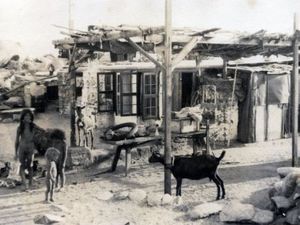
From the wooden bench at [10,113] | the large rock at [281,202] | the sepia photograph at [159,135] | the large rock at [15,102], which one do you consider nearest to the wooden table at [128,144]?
the sepia photograph at [159,135]

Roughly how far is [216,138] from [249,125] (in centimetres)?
134

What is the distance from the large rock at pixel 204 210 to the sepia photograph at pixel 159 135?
27 millimetres

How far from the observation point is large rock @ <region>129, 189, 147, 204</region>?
389 inches

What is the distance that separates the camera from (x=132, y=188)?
36.6ft

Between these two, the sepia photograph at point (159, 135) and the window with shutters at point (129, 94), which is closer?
the sepia photograph at point (159, 135)

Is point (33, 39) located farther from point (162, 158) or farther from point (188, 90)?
point (162, 158)

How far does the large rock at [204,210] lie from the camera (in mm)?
8781

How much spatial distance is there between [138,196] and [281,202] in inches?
116

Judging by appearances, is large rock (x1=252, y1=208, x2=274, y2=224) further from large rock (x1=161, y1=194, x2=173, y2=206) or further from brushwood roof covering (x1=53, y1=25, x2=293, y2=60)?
brushwood roof covering (x1=53, y1=25, x2=293, y2=60)

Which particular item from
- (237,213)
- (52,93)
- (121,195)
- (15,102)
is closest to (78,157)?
(121,195)

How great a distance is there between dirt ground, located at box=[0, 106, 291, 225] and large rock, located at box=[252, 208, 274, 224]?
0.70m

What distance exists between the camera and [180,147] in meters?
15.8

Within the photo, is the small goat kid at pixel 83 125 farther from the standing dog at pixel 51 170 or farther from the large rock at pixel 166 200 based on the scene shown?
the large rock at pixel 166 200

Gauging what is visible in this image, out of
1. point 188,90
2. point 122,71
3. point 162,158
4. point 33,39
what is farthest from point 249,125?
point 33,39
